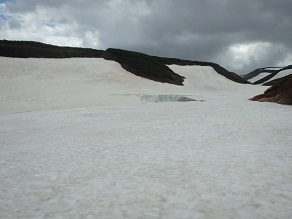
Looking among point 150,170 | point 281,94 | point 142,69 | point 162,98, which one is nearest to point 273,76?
point 142,69

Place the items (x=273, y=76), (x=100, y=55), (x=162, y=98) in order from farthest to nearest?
1. (x=273, y=76)
2. (x=100, y=55)
3. (x=162, y=98)

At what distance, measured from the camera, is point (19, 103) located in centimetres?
2408

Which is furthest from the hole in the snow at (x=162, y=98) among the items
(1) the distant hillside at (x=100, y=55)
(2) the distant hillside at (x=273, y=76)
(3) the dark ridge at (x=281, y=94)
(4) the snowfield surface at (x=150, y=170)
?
(2) the distant hillside at (x=273, y=76)

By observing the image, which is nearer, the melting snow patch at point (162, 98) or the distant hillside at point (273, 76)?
the melting snow patch at point (162, 98)

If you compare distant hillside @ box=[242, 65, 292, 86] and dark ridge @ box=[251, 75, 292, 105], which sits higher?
distant hillside @ box=[242, 65, 292, 86]

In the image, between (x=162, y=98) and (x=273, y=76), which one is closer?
(x=162, y=98)

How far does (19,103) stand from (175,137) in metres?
20.0

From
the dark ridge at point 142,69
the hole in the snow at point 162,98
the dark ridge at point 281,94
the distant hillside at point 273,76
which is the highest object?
the distant hillside at point 273,76

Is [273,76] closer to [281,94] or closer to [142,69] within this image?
[142,69]

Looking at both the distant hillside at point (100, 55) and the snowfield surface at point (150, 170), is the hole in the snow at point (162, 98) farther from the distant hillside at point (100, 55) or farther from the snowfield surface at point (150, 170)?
the snowfield surface at point (150, 170)

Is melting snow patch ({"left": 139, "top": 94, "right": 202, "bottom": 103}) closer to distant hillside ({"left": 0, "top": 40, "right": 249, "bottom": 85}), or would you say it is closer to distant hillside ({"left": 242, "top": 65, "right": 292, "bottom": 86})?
distant hillside ({"left": 0, "top": 40, "right": 249, "bottom": 85})

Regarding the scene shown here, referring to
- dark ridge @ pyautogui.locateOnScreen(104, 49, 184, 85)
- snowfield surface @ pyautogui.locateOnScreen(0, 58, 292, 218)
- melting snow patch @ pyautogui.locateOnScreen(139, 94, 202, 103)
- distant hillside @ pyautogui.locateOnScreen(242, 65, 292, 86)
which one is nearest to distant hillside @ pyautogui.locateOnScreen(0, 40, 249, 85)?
dark ridge @ pyautogui.locateOnScreen(104, 49, 184, 85)

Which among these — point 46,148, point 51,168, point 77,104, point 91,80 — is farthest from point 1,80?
point 51,168

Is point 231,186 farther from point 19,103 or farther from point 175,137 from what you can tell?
Result: point 19,103
